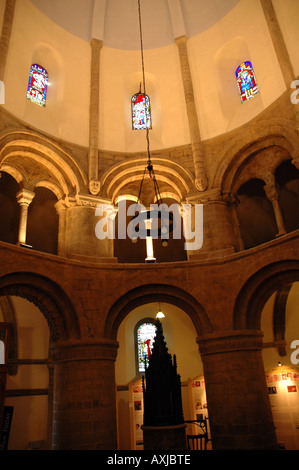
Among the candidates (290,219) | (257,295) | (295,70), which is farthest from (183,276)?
(295,70)

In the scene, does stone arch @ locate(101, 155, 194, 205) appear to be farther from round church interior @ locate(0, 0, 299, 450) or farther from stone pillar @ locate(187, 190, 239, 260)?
stone pillar @ locate(187, 190, 239, 260)

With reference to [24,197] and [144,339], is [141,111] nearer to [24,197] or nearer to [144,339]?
[24,197]

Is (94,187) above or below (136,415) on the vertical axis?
above

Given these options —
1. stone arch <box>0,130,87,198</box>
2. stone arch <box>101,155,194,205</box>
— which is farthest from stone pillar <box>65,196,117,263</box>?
stone arch <box>101,155,194,205</box>

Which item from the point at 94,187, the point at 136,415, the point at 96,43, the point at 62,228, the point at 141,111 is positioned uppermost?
the point at 96,43

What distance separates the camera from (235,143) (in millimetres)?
11812

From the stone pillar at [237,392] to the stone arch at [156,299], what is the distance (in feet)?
1.73

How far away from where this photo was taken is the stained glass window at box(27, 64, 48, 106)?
1223 cm

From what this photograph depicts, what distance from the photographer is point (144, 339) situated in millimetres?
15203

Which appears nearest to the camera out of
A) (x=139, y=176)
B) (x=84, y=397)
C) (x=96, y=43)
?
(x=84, y=397)

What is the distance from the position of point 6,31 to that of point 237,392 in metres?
12.3

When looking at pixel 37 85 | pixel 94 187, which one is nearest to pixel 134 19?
pixel 37 85
